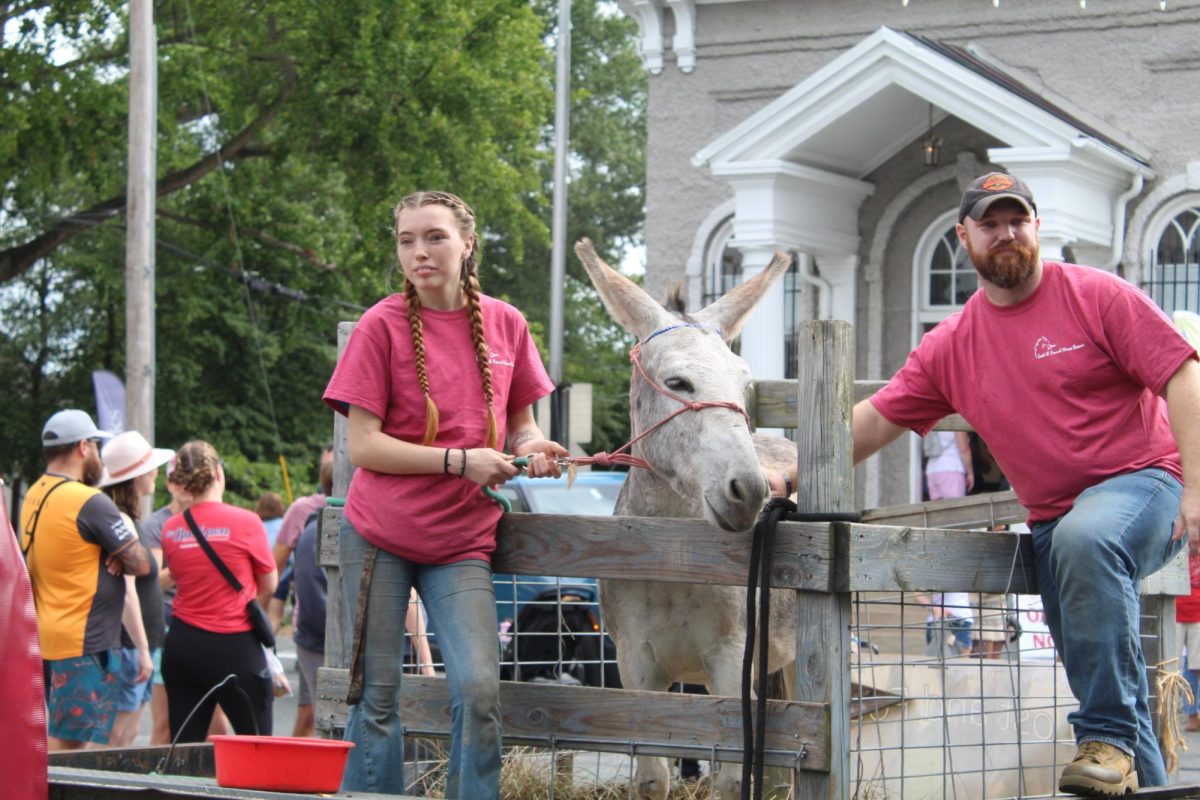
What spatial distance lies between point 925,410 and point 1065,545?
77cm

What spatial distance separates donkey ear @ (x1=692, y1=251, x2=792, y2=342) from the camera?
5203mm

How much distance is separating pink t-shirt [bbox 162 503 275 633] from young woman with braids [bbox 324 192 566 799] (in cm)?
337

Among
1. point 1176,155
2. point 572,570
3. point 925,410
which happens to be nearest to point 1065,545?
point 925,410

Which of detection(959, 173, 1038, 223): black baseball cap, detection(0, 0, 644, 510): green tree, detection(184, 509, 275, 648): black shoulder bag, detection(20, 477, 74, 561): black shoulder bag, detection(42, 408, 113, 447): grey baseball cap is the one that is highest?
detection(0, 0, 644, 510): green tree

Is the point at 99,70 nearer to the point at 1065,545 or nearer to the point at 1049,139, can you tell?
the point at 1049,139

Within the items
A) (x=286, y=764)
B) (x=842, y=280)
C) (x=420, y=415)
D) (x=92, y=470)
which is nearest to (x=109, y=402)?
(x=842, y=280)

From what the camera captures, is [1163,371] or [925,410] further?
[925,410]

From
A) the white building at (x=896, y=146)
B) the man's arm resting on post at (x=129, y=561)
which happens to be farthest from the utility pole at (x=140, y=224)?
the man's arm resting on post at (x=129, y=561)

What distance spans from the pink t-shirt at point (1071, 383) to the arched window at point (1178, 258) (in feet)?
38.6

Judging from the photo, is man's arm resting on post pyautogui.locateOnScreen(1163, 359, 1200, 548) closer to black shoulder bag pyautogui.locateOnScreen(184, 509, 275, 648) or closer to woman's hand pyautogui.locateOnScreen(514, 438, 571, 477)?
woman's hand pyautogui.locateOnScreen(514, 438, 571, 477)

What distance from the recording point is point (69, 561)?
293 inches

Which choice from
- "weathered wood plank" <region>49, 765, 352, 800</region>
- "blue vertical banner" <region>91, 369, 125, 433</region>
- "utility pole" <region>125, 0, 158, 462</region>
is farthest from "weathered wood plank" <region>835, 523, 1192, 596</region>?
"blue vertical banner" <region>91, 369, 125, 433</region>

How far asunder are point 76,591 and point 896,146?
1137 centimetres

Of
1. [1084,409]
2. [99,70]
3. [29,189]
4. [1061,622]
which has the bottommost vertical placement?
[1061,622]
